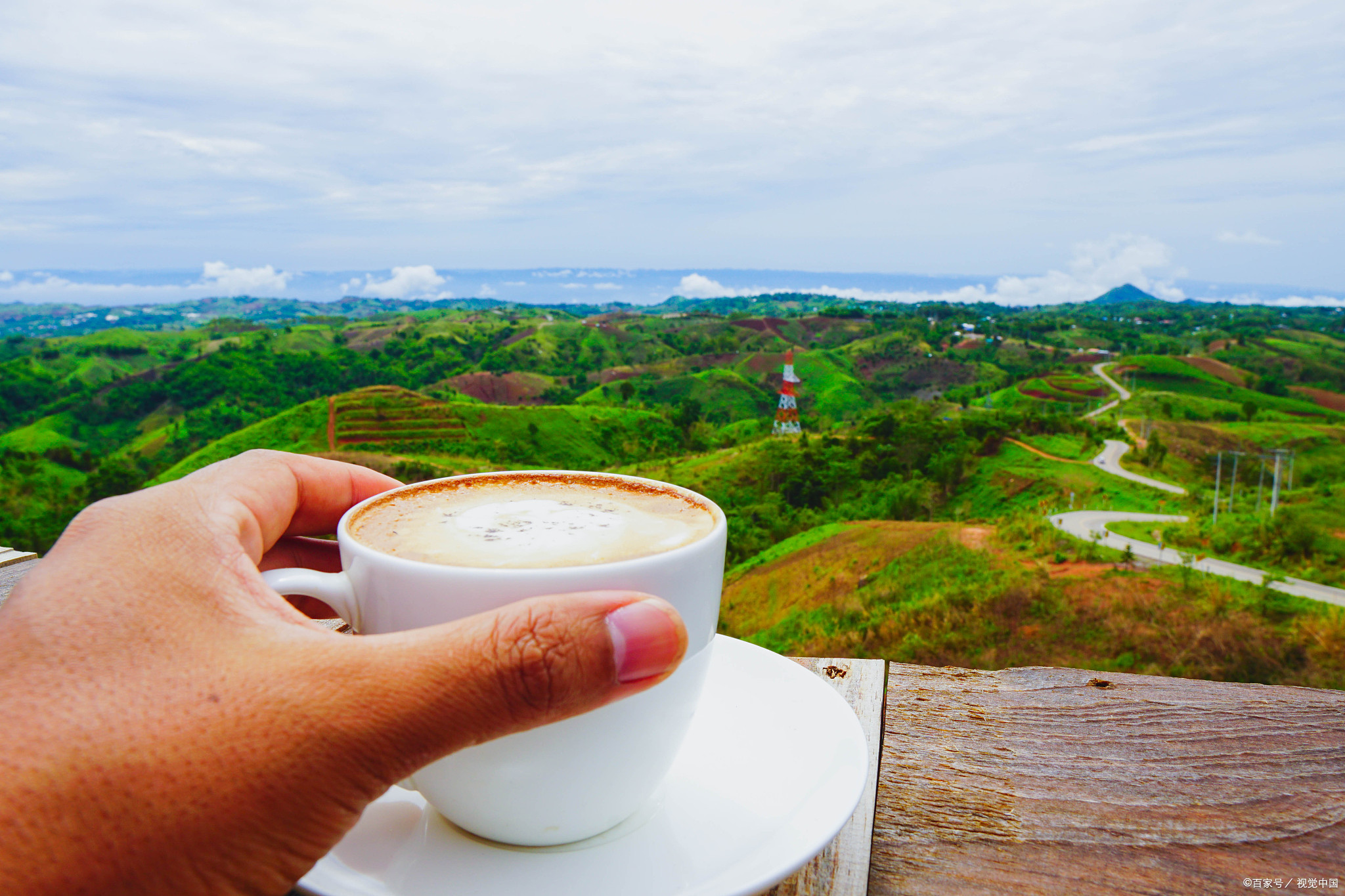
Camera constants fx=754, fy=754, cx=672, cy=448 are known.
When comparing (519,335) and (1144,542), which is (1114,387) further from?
(519,335)

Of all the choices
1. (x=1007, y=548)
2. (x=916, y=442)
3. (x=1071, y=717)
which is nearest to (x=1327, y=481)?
(x=916, y=442)

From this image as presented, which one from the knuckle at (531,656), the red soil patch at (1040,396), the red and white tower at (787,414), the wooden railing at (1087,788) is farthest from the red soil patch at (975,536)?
the red soil patch at (1040,396)

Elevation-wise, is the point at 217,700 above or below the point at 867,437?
above

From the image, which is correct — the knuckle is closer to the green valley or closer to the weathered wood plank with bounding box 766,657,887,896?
the weathered wood plank with bounding box 766,657,887,896

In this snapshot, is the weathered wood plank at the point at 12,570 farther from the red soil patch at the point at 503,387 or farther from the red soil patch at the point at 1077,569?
the red soil patch at the point at 503,387

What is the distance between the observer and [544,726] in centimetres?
75

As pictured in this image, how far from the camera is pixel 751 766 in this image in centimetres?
98

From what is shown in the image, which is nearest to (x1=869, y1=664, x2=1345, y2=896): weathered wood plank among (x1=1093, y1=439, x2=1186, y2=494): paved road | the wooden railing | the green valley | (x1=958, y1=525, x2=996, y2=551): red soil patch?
the wooden railing

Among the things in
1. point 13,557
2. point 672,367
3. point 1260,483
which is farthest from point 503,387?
point 13,557

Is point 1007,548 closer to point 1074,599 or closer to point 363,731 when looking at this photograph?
point 1074,599

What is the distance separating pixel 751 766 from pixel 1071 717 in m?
0.55

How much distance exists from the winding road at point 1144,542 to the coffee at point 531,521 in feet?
69.6

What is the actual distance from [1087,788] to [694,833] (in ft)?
1.80

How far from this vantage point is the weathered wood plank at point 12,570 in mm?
1538
